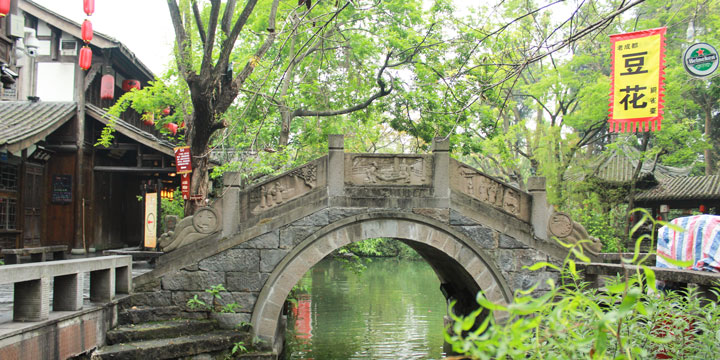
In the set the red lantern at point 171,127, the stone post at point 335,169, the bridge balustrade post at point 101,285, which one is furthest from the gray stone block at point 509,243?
the red lantern at point 171,127

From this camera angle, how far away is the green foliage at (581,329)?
203cm

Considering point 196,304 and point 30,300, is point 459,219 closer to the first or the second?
point 196,304

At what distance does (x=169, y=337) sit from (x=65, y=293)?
5.36 feet

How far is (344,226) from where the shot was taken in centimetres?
843

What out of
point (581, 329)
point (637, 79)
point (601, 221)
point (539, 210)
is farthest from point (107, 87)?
point (601, 221)

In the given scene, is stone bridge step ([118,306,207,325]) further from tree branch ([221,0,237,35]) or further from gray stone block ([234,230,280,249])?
tree branch ([221,0,237,35])

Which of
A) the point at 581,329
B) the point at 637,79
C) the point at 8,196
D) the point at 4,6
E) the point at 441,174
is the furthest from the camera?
the point at 8,196

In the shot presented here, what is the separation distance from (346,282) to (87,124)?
34.0 feet

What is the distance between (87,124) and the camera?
12922 millimetres

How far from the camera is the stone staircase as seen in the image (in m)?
6.80

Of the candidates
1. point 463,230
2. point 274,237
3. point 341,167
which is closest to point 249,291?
point 274,237

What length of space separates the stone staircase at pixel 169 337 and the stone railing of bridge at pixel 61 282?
1.42ft

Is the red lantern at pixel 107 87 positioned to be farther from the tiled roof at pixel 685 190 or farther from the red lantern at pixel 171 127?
the tiled roof at pixel 685 190

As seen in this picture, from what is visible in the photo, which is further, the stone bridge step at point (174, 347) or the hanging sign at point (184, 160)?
the hanging sign at point (184, 160)
